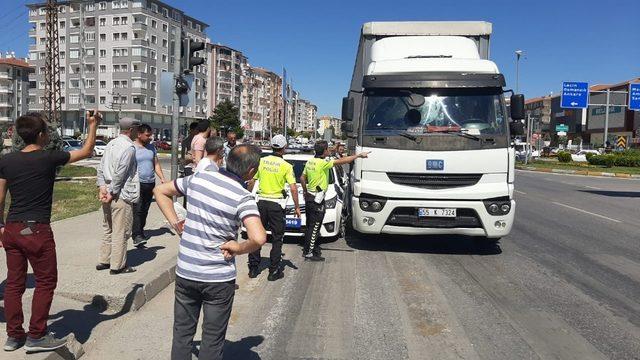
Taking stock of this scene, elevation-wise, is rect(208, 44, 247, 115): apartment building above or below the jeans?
above

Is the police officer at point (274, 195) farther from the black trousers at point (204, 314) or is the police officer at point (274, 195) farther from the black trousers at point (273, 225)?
the black trousers at point (204, 314)

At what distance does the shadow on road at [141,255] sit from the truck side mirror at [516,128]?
5.43 m

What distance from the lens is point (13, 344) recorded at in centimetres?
365

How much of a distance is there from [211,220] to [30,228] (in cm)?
150

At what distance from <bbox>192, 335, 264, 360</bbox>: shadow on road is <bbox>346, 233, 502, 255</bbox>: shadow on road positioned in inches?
165

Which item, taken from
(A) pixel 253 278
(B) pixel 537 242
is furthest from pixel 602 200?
(A) pixel 253 278

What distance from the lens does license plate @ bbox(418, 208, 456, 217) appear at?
7.40 meters

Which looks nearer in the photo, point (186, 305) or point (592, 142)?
point (186, 305)

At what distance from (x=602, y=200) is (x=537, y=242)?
10134mm

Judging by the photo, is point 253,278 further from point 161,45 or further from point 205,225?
point 161,45

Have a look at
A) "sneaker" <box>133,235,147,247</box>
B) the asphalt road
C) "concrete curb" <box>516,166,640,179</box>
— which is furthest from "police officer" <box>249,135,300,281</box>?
"concrete curb" <box>516,166,640,179</box>

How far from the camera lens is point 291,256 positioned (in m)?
7.80

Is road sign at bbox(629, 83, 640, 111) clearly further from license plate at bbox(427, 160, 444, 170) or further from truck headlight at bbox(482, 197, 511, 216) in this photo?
license plate at bbox(427, 160, 444, 170)

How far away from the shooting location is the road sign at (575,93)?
35625mm
